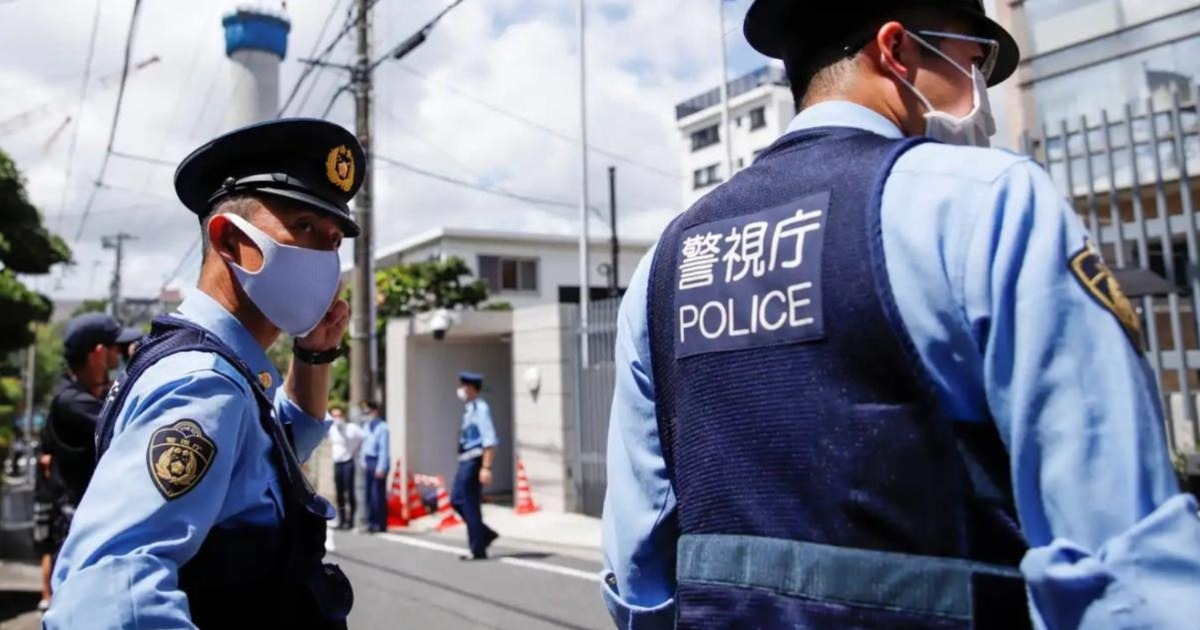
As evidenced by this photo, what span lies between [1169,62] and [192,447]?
323 inches

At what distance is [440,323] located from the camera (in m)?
15.1

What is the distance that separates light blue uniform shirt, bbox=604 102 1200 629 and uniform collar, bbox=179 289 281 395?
1343 mm

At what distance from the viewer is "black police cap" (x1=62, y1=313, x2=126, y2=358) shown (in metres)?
4.85

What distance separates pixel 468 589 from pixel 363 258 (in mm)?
7108

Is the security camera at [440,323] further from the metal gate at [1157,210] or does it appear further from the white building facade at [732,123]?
the white building facade at [732,123]

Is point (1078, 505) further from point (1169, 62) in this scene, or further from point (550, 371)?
point (550, 371)

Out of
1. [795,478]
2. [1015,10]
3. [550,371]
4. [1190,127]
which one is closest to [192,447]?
[795,478]

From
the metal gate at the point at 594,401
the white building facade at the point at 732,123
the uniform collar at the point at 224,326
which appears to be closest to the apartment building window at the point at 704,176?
the white building facade at the point at 732,123

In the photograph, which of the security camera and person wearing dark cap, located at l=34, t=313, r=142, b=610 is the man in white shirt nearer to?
the security camera

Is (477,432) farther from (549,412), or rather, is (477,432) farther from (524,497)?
(524,497)

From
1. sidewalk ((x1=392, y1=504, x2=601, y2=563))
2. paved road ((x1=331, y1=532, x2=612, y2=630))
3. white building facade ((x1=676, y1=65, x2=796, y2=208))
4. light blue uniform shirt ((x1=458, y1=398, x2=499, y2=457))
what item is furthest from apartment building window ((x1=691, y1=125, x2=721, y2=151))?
paved road ((x1=331, y1=532, x2=612, y2=630))

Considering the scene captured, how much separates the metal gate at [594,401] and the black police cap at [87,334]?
769 centimetres

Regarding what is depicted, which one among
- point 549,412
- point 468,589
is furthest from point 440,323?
point 468,589

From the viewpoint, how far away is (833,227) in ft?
4.07
